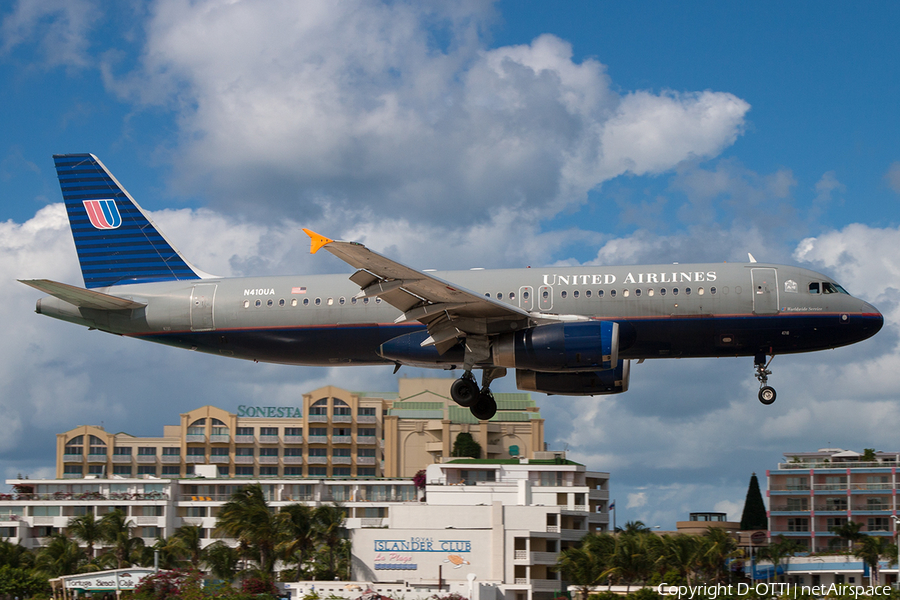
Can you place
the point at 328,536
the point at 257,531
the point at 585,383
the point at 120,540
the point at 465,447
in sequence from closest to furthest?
the point at 585,383, the point at 257,531, the point at 328,536, the point at 120,540, the point at 465,447

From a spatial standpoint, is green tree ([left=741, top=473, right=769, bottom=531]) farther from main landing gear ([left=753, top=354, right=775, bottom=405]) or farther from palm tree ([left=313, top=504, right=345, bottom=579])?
main landing gear ([left=753, top=354, right=775, bottom=405])

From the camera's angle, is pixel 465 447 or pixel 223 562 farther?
pixel 465 447

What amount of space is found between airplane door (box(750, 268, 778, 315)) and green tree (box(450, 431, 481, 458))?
316 feet

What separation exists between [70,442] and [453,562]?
331 ft

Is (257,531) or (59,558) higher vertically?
(257,531)

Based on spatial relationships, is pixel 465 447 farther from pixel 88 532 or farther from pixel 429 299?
pixel 429 299

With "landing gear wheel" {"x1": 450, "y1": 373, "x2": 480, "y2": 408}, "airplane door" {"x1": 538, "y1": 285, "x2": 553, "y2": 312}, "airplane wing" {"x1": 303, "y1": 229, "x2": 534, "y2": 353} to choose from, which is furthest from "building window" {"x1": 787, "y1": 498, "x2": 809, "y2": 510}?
"airplane wing" {"x1": 303, "y1": 229, "x2": 534, "y2": 353}

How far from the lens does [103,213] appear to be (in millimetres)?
42719

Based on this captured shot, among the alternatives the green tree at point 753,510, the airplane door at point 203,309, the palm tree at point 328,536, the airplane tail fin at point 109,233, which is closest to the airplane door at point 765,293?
the airplane door at point 203,309

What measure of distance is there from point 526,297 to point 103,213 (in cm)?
1927

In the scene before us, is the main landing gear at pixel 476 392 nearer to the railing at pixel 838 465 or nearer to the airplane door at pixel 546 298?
the airplane door at pixel 546 298

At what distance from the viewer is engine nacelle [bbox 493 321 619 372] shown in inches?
1293

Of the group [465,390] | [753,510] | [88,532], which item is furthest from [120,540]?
[753,510]

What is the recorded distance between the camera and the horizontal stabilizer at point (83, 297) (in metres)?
35.7
